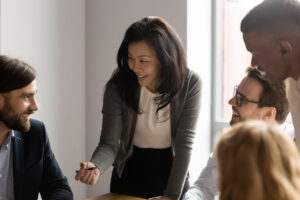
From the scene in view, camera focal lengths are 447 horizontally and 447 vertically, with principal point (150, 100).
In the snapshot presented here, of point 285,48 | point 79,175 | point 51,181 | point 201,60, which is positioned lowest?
point 51,181

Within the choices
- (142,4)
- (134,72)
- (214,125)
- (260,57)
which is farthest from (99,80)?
(260,57)

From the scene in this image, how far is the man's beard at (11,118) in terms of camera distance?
2.07 metres

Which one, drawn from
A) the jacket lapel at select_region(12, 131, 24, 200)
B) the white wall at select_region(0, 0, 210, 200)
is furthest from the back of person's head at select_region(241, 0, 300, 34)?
the white wall at select_region(0, 0, 210, 200)

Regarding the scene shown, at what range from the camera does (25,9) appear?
11.2ft

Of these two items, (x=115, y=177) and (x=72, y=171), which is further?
(x=72, y=171)

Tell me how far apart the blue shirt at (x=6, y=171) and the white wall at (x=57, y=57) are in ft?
4.45

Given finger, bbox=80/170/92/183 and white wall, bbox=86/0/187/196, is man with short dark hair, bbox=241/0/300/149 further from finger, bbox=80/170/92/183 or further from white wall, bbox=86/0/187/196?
white wall, bbox=86/0/187/196

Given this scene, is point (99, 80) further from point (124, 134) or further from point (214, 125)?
point (124, 134)

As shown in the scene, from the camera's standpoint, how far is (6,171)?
6.89 feet

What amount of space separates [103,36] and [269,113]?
7.15 ft

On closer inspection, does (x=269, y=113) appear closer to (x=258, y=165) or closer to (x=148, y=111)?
(x=148, y=111)

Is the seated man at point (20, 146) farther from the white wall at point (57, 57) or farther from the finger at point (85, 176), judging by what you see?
the white wall at point (57, 57)

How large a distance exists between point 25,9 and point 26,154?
163cm

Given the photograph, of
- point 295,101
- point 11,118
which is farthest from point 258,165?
point 11,118
